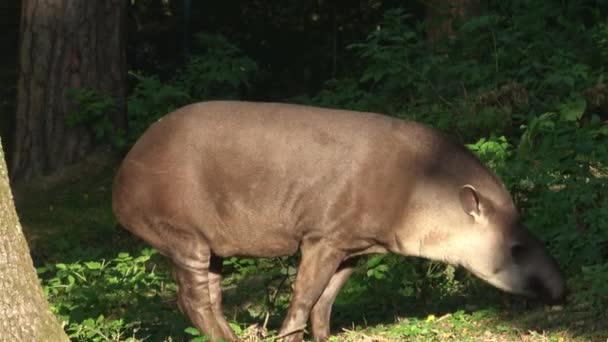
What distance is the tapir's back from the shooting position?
24.1 feet

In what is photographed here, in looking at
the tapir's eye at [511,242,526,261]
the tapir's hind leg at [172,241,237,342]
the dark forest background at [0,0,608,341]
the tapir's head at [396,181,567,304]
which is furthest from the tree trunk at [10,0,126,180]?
the tapir's eye at [511,242,526,261]

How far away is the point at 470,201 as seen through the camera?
749 centimetres

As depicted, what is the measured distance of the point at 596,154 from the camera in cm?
916

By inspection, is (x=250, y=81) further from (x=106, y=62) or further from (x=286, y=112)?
(x=286, y=112)

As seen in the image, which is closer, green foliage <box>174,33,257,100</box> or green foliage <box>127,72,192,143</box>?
green foliage <box>127,72,192,143</box>

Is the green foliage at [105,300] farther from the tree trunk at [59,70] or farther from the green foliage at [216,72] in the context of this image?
the green foliage at [216,72]

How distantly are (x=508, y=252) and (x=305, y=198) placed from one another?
132 centimetres

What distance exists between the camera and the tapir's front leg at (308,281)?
739 cm

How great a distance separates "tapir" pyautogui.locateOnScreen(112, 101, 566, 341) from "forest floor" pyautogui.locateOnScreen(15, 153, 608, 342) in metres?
0.33

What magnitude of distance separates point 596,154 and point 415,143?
7.21 ft

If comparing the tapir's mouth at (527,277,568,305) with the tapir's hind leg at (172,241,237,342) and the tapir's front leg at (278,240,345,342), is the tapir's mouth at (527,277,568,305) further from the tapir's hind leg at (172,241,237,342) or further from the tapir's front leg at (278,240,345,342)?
the tapir's hind leg at (172,241,237,342)

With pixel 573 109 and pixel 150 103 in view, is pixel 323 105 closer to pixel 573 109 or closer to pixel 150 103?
pixel 150 103

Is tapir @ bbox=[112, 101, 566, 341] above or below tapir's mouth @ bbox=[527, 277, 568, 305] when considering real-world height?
above

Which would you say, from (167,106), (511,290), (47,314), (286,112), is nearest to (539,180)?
(511,290)
